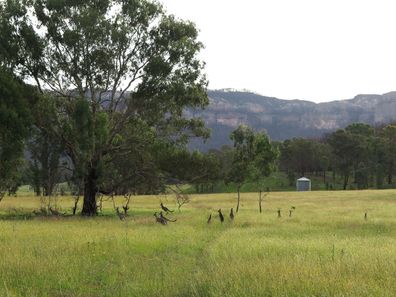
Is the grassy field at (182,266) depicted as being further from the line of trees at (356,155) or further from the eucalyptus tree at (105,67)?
the line of trees at (356,155)

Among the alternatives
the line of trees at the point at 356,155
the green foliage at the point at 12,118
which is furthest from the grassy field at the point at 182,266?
the line of trees at the point at 356,155

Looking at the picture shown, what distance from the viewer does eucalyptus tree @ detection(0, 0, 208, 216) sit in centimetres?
3222

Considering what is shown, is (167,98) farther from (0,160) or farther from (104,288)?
(104,288)

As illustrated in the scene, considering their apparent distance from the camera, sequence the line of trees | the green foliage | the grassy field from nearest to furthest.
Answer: the grassy field → the green foliage → the line of trees

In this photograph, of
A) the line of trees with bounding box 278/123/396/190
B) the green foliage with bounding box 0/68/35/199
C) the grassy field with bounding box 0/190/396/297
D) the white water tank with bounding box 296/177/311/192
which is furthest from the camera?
the line of trees with bounding box 278/123/396/190

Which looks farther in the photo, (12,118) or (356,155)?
(356,155)

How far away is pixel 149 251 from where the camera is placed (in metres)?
16.5

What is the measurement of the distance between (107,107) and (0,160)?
8.88m

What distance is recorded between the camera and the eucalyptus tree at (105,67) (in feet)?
106

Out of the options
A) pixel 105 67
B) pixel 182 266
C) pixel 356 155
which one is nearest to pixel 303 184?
pixel 356 155

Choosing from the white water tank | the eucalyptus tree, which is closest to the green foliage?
the eucalyptus tree

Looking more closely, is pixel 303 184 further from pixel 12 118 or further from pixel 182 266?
pixel 182 266

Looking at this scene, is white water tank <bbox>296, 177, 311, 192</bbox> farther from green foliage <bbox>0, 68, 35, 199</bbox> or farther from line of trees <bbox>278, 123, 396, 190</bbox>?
green foliage <bbox>0, 68, 35, 199</bbox>

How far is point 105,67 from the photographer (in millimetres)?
34156
